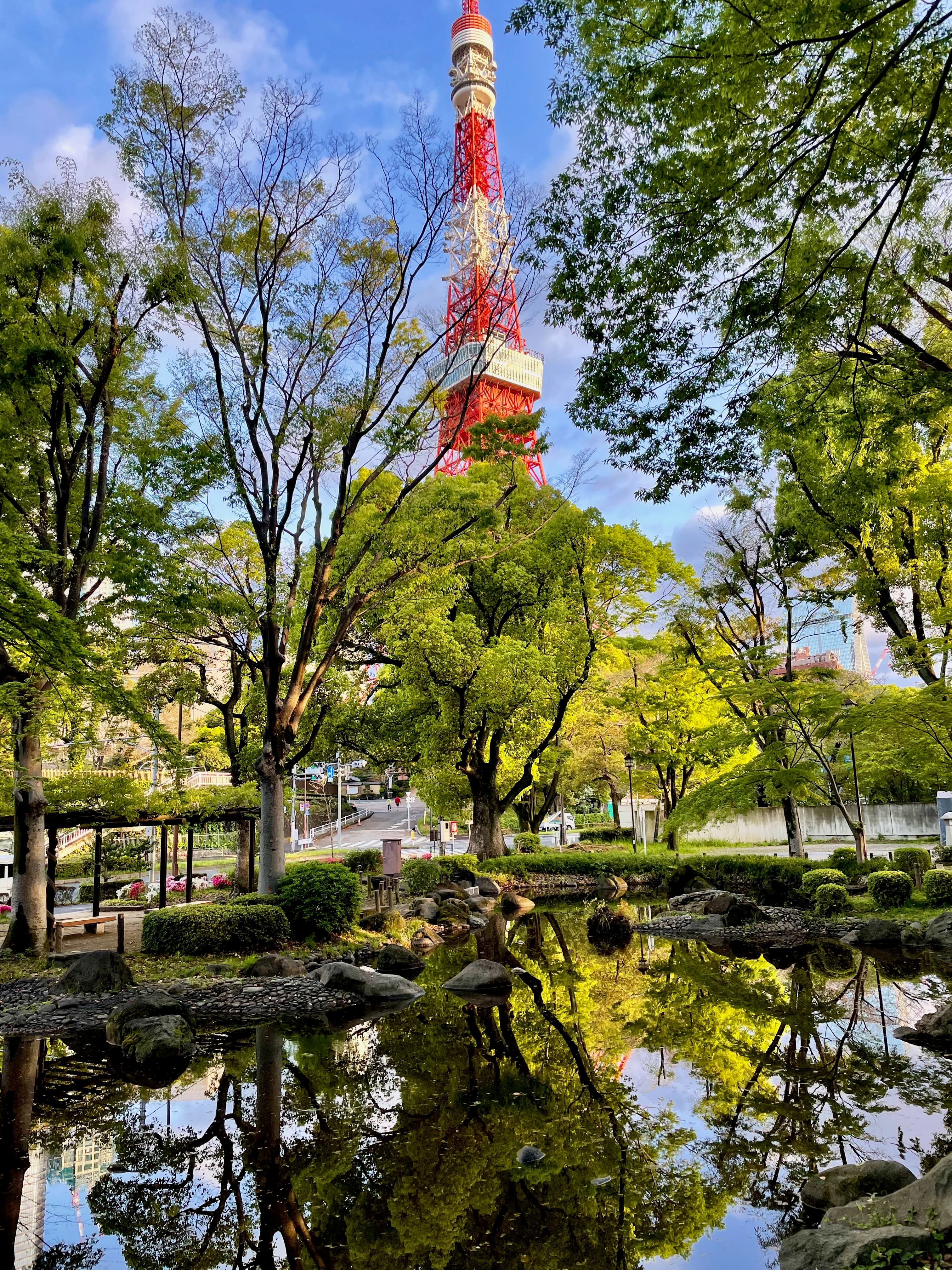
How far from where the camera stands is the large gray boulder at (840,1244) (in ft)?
10.8

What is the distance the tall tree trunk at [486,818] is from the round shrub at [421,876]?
2.16m

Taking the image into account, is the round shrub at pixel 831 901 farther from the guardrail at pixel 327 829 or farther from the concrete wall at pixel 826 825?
the guardrail at pixel 327 829

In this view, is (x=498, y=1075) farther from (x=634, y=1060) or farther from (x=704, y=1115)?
(x=704, y=1115)

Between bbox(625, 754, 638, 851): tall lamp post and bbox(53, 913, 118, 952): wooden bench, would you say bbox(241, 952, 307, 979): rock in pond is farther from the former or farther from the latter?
bbox(625, 754, 638, 851): tall lamp post

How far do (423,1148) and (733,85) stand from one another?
7.70 meters

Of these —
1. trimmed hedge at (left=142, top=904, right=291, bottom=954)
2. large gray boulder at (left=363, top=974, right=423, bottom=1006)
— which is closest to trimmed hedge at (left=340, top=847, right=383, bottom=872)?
trimmed hedge at (left=142, top=904, right=291, bottom=954)

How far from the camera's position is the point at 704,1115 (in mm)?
5891

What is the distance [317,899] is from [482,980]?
377cm

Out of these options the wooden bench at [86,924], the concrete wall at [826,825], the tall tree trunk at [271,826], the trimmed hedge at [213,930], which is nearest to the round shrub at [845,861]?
the concrete wall at [826,825]

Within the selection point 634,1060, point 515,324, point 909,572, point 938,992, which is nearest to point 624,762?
point 909,572

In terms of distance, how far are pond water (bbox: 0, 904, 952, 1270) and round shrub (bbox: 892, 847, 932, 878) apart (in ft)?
24.3

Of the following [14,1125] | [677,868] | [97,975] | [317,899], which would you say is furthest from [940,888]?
[14,1125]

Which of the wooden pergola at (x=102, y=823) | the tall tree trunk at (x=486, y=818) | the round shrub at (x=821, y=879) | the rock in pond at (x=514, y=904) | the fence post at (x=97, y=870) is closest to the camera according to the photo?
the wooden pergola at (x=102, y=823)

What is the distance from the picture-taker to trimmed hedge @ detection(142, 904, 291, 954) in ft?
39.5
